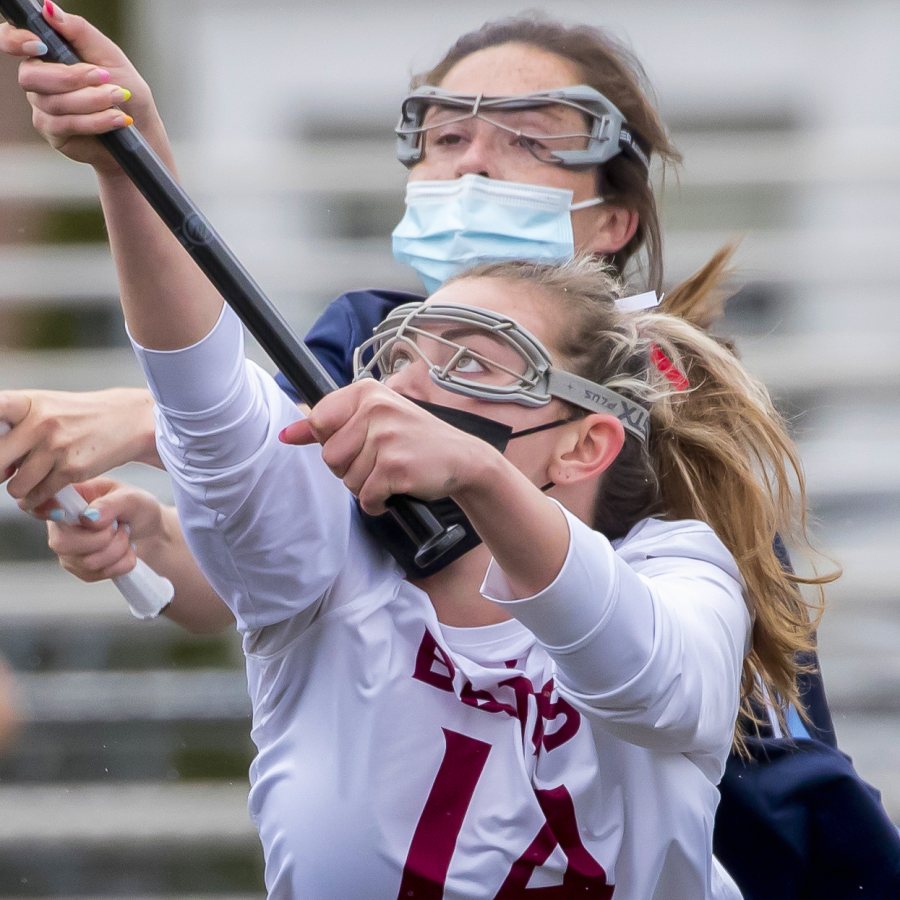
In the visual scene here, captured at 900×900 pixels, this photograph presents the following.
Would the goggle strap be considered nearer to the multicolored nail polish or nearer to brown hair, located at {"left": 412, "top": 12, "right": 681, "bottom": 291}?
brown hair, located at {"left": 412, "top": 12, "right": 681, "bottom": 291}

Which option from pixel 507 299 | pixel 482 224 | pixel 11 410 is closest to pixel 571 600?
pixel 507 299

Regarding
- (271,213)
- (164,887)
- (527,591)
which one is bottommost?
(164,887)

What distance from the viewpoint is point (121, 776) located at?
16.3ft

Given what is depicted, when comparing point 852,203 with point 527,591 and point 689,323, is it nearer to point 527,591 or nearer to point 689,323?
point 689,323

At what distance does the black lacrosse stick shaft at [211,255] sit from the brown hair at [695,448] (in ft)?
A: 1.38

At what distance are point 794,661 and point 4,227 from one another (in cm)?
403

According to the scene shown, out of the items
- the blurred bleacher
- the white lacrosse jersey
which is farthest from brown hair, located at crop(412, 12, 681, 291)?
the blurred bleacher

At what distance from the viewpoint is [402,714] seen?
1.59m

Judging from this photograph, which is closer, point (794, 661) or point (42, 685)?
point (794, 661)

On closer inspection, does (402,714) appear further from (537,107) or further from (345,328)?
(537,107)

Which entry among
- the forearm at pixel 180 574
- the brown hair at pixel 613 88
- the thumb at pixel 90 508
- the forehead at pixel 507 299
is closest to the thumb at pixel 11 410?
the thumb at pixel 90 508

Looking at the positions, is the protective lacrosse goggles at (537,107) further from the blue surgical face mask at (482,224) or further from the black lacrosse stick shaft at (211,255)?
the black lacrosse stick shaft at (211,255)

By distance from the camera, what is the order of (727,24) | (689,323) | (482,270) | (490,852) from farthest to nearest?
(727,24) < (689,323) < (482,270) < (490,852)

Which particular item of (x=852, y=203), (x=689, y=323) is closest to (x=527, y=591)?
(x=689, y=323)
